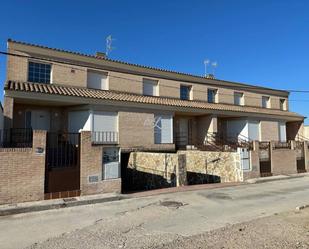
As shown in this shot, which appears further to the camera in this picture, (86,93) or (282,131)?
(282,131)

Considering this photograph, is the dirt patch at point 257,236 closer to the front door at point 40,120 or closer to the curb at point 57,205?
the curb at point 57,205

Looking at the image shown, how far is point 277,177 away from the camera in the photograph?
55.6 ft

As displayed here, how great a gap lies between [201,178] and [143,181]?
12.2 feet

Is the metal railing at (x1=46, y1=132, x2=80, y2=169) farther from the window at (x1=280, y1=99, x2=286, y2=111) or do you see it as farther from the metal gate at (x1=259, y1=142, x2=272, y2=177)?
the window at (x1=280, y1=99, x2=286, y2=111)

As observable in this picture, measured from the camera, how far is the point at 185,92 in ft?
77.5

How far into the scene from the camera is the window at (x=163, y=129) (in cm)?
1889

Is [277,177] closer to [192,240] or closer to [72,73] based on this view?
[192,240]

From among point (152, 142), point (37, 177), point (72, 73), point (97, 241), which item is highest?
point (72, 73)

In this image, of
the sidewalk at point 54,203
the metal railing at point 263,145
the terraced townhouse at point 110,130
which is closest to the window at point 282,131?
the terraced townhouse at point 110,130

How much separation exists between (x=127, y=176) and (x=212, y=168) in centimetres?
536

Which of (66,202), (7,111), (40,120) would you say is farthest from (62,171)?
(40,120)

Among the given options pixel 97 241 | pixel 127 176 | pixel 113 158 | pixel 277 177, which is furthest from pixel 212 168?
pixel 97 241

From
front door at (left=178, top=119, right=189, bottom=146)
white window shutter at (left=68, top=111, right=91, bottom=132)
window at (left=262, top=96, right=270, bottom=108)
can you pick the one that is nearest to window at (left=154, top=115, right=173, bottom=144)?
front door at (left=178, top=119, right=189, bottom=146)

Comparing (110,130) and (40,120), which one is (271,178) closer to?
(110,130)
